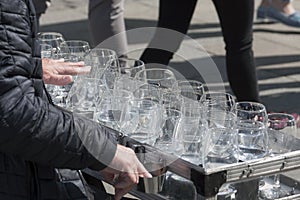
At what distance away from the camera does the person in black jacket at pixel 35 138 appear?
225cm

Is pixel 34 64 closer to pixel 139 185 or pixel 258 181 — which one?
pixel 139 185

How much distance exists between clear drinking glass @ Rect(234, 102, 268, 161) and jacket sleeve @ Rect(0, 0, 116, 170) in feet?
1.98

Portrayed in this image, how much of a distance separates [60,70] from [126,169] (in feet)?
2.06

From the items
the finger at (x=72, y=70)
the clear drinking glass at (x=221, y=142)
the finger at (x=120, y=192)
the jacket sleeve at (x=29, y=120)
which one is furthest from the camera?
the finger at (x=72, y=70)

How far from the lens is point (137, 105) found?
296 cm

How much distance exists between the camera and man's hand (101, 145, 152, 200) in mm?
2483

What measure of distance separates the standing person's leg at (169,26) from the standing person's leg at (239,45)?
257 mm

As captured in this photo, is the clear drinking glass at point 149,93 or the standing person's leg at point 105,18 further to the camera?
the standing person's leg at point 105,18

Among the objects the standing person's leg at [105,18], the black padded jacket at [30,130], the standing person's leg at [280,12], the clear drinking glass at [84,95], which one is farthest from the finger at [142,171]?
the standing person's leg at [280,12]

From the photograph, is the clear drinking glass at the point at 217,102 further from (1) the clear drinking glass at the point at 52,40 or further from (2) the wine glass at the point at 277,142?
(1) the clear drinking glass at the point at 52,40

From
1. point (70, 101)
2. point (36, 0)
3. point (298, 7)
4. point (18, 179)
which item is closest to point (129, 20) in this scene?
point (298, 7)

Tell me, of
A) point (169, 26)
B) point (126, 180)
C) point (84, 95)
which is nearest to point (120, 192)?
point (126, 180)

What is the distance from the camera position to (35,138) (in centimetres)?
229

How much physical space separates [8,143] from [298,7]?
20.0ft
